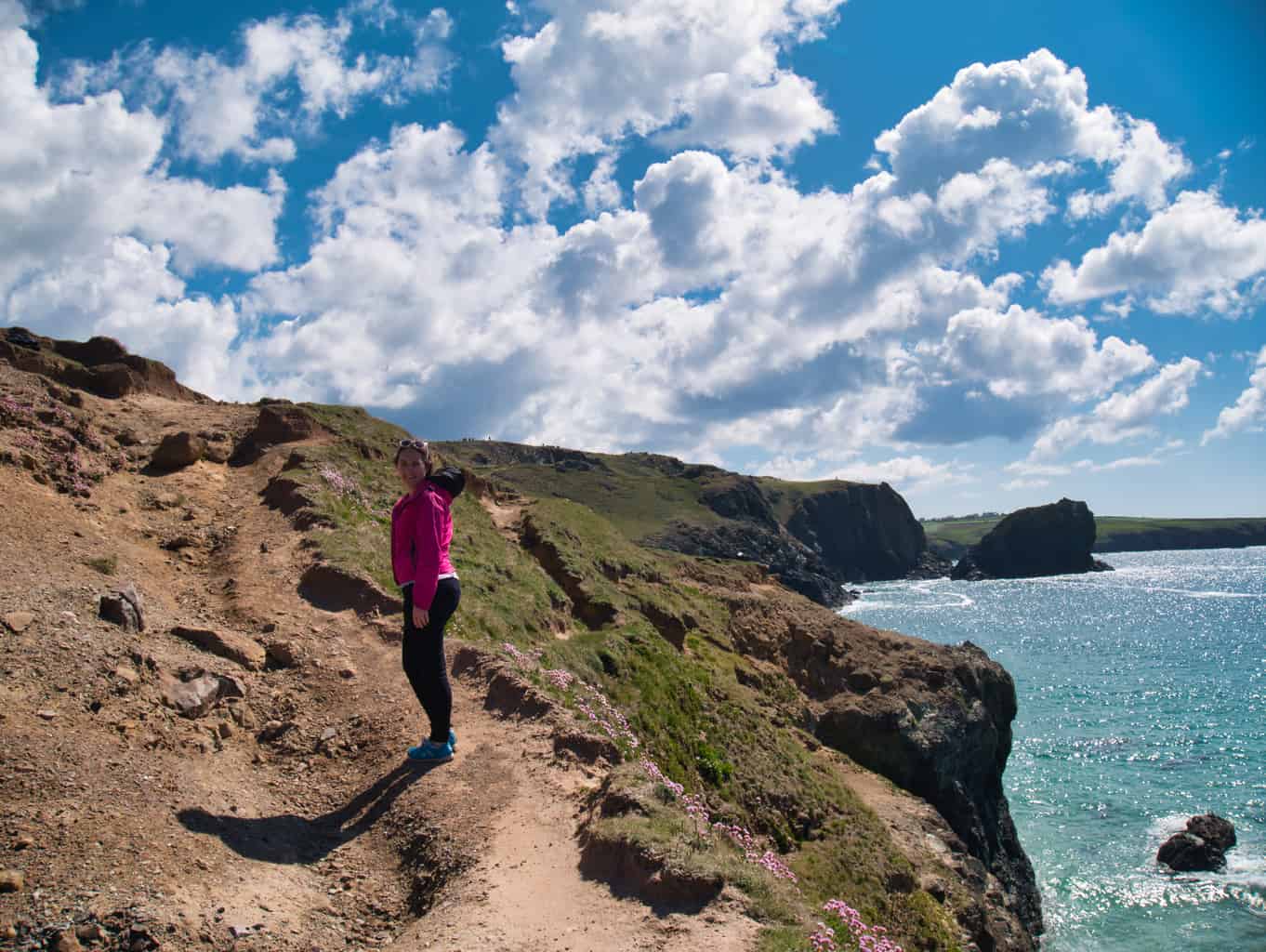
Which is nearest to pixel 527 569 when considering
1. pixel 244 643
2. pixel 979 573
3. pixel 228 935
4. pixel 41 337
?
pixel 244 643

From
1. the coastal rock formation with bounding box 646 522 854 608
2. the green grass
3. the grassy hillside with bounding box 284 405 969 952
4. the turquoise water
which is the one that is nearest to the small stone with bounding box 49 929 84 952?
the grassy hillside with bounding box 284 405 969 952

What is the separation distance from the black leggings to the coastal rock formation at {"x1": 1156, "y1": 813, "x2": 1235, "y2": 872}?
1437 inches

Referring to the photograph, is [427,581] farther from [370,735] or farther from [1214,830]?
[1214,830]

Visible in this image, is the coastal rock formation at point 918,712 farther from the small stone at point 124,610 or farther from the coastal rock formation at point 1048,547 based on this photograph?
the coastal rock formation at point 1048,547

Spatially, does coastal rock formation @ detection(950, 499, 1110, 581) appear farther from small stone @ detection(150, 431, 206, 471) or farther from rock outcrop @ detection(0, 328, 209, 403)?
small stone @ detection(150, 431, 206, 471)

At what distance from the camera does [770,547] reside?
170250mm

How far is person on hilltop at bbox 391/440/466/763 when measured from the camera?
8383 millimetres

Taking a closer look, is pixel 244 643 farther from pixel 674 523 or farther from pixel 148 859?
pixel 674 523

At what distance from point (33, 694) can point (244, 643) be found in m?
3.22

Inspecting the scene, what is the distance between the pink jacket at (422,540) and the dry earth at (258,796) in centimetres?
216

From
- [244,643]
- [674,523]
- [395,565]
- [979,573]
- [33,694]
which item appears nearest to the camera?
→ [33,694]

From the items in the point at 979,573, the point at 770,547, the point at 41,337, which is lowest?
the point at 979,573

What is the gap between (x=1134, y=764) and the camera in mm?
44125

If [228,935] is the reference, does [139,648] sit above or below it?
above
